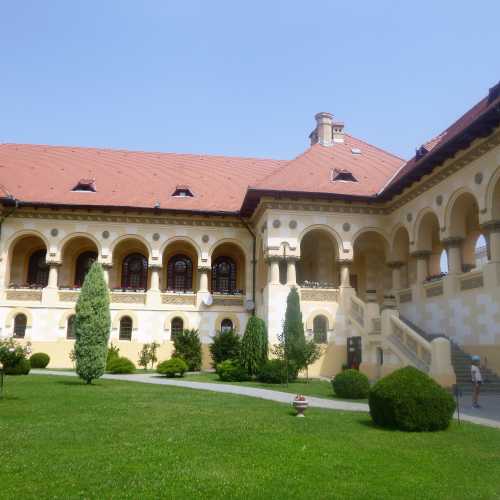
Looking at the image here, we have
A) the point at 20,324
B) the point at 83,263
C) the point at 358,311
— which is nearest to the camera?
the point at 358,311

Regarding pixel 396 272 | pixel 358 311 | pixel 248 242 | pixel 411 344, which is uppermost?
pixel 248 242

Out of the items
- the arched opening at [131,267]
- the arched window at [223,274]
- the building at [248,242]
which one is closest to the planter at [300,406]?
the building at [248,242]

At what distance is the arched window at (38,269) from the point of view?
32031 millimetres

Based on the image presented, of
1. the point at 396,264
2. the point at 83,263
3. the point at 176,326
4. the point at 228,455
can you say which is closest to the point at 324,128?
the point at 396,264

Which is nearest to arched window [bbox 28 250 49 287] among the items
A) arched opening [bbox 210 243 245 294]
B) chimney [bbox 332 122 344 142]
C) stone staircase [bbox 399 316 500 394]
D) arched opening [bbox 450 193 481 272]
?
arched opening [bbox 210 243 245 294]

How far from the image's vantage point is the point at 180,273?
3347cm

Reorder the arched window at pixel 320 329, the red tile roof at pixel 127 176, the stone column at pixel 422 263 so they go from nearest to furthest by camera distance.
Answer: the stone column at pixel 422 263, the arched window at pixel 320 329, the red tile roof at pixel 127 176

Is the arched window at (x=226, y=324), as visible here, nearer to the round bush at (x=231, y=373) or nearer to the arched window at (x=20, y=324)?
the round bush at (x=231, y=373)

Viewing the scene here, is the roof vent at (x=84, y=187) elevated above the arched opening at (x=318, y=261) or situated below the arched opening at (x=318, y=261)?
above

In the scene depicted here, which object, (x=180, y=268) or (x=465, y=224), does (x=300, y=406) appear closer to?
(x=465, y=224)

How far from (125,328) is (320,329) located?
35.2 ft

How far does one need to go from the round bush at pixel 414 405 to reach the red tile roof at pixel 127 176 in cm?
2073

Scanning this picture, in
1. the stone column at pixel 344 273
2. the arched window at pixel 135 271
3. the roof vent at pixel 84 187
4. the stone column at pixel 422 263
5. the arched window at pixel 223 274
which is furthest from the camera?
the arched window at pixel 223 274

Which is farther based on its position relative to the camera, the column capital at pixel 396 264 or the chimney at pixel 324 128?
the chimney at pixel 324 128
